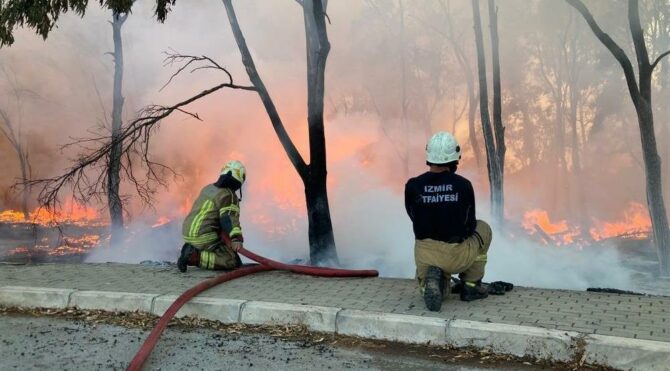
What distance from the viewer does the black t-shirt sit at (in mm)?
4965

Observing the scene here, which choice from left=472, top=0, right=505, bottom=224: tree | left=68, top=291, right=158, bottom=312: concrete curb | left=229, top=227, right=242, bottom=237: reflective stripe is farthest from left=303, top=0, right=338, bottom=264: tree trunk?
left=472, top=0, right=505, bottom=224: tree

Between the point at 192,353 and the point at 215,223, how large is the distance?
2739 millimetres

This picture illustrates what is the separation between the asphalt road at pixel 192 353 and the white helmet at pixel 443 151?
5.84 feet

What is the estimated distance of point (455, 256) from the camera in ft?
16.1

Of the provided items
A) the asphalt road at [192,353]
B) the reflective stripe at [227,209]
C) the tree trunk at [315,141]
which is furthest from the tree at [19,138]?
the asphalt road at [192,353]

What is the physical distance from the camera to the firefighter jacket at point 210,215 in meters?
6.60

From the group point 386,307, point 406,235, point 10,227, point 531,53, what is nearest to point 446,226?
point 386,307

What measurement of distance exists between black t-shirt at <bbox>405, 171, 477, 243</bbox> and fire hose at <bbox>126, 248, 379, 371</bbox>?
155cm

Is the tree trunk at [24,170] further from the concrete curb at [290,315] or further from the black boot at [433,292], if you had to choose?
the black boot at [433,292]

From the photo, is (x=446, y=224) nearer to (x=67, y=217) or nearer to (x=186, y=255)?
(x=186, y=255)

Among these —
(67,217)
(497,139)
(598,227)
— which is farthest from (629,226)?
(67,217)

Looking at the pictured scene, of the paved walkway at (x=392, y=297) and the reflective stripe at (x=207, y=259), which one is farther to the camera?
the reflective stripe at (x=207, y=259)

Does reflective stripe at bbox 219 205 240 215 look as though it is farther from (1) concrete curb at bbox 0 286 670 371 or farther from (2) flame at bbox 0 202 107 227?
(2) flame at bbox 0 202 107 227

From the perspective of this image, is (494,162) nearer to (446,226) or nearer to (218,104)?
(218,104)
